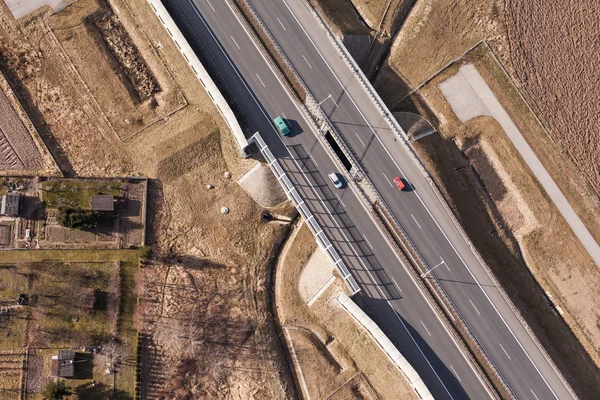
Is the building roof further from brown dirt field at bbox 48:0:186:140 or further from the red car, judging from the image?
the red car

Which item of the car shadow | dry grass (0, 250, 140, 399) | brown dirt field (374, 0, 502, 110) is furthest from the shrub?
brown dirt field (374, 0, 502, 110)

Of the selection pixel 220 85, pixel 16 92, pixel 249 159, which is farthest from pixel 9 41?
pixel 249 159

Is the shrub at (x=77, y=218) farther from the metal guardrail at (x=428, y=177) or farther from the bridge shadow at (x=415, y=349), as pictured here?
the metal guardrail at (x=428, y=177)

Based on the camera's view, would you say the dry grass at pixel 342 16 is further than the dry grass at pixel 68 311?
Yes

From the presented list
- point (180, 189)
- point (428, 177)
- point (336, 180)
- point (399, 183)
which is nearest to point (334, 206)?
point (336, 180)

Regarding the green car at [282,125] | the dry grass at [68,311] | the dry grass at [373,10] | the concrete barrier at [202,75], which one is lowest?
the dry grass at [68,311]

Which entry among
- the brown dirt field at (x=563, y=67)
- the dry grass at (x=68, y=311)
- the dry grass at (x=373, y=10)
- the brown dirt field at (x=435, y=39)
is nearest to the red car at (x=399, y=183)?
the brown dirt field at (x=435, y=39)
